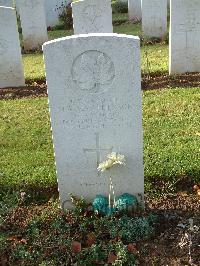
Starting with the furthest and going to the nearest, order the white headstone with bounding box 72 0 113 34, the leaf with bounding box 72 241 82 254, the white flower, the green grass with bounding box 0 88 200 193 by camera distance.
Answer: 1. the white headstone with bounding box 72 0 113 34
2. the green grass with bounding box 0 88 200 193
3. the white flower
4. the leaf with bounding box 72 241 82 254

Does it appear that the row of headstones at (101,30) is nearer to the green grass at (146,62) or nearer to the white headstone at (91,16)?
the white headstone at (91,16)

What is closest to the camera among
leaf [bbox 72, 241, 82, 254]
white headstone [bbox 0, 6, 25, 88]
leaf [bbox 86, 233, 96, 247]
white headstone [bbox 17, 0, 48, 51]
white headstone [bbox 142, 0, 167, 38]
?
leaf [bbox 72, 241, 82, 254]

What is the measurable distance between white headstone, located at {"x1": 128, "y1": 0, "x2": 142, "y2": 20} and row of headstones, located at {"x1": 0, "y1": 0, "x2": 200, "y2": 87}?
5305 millimetres

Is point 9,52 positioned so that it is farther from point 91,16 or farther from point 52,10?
point 52,10

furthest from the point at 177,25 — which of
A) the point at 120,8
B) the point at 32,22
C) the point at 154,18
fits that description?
the point at 120,8

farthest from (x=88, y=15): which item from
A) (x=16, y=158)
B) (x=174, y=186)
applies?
(x=174, y=186)

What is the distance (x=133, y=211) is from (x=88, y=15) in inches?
233

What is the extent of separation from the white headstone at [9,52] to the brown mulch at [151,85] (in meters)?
0.22

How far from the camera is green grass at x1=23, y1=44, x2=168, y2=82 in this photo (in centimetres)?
895

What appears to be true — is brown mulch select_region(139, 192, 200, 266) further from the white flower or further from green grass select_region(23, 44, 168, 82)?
green grass select_region(23, 44, 168, 82)

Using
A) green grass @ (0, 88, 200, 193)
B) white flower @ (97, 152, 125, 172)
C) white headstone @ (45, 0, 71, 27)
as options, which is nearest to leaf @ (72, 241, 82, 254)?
white flower @ (97, 152, 125, 172)

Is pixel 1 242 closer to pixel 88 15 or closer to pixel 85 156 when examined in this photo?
pixel 85 156

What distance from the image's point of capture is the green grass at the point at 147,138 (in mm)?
4984

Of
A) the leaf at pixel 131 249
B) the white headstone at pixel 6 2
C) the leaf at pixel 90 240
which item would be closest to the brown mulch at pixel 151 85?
the leaf at pixel 90 240
